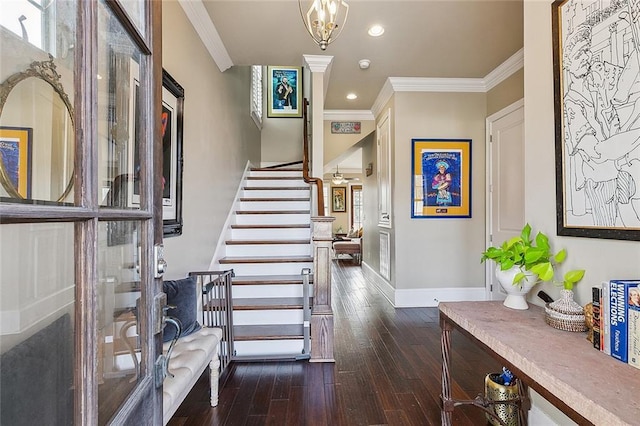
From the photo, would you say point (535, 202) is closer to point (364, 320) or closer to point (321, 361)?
point (321, 361)

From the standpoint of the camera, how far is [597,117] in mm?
1343

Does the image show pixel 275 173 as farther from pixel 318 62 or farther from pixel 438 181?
pixel 438 181

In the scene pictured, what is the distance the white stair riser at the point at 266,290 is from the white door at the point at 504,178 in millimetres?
2510

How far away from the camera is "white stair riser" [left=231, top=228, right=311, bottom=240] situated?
3887 millimetres

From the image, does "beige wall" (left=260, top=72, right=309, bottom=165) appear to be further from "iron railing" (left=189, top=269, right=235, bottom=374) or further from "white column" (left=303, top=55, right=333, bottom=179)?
"iron railing" (left=189, top=269, right=235, bottom=374)

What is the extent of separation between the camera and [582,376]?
3.11 ft

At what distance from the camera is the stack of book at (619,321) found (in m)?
1.01

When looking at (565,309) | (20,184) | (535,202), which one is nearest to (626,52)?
(535,202)

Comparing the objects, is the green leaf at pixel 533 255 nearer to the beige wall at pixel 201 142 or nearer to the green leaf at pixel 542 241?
the green leaf at pixel 542 241

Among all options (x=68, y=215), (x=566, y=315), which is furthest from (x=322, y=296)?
(x=68, y=215)

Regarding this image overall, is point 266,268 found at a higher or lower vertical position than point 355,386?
higher

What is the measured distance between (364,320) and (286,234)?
136 centimetres

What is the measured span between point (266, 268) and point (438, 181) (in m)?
2.48

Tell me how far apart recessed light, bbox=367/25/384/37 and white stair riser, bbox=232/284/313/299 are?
249cm
